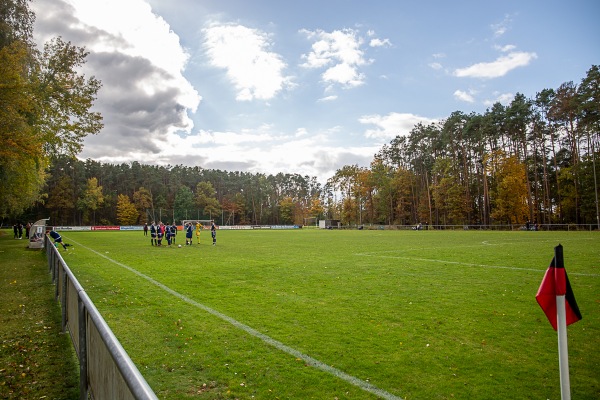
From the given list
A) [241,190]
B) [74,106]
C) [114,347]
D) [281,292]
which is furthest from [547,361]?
[241,190]

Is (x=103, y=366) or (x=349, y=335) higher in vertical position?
(x=103, y=366)

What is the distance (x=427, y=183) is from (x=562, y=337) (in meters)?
82.9

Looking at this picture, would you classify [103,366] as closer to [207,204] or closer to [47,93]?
[47,93]

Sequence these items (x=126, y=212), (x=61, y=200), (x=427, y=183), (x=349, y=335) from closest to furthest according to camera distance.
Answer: (x=349, y=335), (x=427, y=183), (x=61, y=200), (x=126, y=212)

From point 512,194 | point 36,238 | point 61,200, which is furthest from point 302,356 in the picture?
point 61,200

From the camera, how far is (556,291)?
347 cm

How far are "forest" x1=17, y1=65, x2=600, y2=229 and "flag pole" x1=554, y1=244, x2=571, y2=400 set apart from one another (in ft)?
173

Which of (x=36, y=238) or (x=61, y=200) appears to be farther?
(x=61, y=200)

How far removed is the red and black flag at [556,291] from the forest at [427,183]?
52671mm

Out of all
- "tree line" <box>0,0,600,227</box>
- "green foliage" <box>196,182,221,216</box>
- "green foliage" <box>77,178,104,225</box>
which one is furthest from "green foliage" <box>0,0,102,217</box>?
"green foliage" <box>196,182,221,216</box>

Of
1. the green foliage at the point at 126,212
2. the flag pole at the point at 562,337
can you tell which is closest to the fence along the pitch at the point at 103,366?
the flag pole at the point at 562,337

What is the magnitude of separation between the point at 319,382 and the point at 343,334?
1888mm

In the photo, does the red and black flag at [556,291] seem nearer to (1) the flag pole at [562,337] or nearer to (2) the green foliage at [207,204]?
(1) the flag pole at [562,337]

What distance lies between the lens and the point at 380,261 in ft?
54.7
